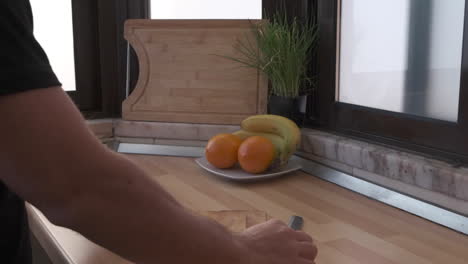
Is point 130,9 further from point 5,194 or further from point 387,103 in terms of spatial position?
point 5,194

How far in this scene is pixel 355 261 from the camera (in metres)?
0.81

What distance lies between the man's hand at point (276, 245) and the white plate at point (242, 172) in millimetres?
499

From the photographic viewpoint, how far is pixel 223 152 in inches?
49.5

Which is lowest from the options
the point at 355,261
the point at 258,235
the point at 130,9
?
the point at 355,261

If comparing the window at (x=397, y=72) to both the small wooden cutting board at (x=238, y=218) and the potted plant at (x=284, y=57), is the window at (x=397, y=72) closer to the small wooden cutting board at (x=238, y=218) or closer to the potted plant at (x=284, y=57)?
the potted plant at (x=284, y=57)

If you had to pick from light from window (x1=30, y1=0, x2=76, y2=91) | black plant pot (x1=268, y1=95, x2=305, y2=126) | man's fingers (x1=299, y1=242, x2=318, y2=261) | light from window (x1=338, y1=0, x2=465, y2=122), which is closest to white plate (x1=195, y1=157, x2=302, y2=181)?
black plant pot (x1=268, y1=95, x2=305, y2=126)

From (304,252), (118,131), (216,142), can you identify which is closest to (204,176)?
(216,142)

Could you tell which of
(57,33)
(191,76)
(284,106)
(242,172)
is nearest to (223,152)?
(242,172)

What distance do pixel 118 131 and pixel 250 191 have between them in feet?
1.94

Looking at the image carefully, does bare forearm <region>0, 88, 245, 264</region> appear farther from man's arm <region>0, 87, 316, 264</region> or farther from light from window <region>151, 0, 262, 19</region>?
light from window <region>151, 0, 262, 19</region>

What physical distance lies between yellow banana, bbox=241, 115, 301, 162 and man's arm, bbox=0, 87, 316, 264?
782 millimetres

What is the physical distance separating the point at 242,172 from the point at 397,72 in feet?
1.36

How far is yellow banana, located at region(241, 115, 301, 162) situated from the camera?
126 centimetres

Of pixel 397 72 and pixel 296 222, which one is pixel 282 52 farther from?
pixel 296 222
